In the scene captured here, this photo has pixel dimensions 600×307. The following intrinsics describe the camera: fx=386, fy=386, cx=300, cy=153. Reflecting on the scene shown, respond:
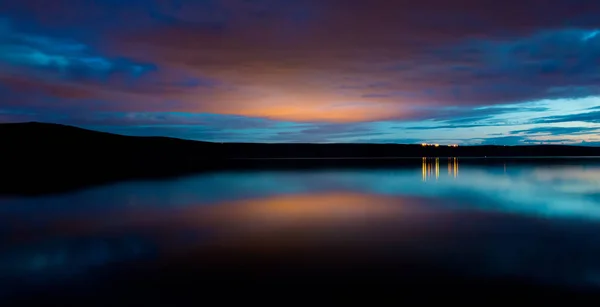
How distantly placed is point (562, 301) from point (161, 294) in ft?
25.7

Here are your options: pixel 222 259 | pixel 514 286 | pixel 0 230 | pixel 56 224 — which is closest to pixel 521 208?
pixel 514 286

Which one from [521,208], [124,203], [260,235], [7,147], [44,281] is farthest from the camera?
[7,147]

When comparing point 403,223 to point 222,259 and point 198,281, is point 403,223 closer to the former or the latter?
point 222,259

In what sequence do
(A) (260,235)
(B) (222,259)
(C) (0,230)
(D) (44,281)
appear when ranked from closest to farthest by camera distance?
(D) (44,281), (B) (222,259), (A) (260,235), (C) (0,230)

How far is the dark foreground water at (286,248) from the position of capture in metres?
8.29

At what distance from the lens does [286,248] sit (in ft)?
37.9

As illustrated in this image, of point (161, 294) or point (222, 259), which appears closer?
point (161, 294)

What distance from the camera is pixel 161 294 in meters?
7.75

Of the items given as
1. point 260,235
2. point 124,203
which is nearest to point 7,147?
point 124,203

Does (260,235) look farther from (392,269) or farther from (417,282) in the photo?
(417,282)

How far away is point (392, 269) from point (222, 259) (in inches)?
176

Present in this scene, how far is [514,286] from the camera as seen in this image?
8148 millimetres

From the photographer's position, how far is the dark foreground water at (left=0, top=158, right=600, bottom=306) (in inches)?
326

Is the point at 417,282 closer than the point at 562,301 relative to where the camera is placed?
No
